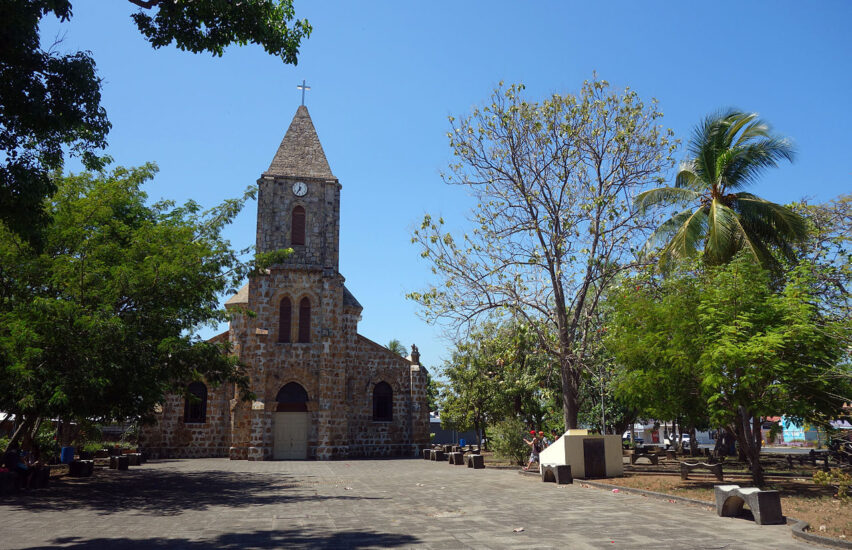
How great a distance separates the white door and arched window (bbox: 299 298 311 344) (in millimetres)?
3941

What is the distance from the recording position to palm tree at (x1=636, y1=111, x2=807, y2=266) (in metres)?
17.5

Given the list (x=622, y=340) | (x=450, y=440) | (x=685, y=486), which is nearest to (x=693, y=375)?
(x=622, y=340)

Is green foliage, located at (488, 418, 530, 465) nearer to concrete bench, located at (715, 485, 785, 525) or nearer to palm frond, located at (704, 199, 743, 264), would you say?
palm frond, located at (704, 199, 743, 264)

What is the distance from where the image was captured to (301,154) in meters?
34.3

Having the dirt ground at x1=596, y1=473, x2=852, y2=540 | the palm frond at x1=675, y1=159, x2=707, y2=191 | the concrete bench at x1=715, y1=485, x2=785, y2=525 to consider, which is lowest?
the dirt ground at x1=596, y1=473, x2=852, y2=540

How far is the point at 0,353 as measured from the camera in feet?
42.0

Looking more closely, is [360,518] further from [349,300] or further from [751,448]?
[349,300]

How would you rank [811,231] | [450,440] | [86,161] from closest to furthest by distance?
[86,161] < [811,231] < [450,440]

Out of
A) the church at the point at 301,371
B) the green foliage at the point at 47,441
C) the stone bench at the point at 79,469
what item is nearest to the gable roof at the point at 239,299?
the church at the point at 301,371

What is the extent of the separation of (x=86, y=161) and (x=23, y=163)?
6.10ft

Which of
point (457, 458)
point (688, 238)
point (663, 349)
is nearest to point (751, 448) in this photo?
point (663, 349)

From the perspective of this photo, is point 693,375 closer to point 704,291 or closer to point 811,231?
point 704,291

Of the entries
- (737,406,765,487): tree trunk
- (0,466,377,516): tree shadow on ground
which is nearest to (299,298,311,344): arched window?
(0,466,377,516): tree shadow on ground

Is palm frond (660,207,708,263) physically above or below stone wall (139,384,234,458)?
above
